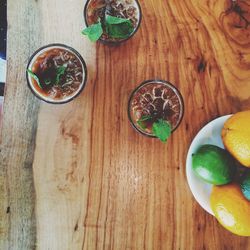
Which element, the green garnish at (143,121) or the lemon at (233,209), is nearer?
the lemon at (233,209)

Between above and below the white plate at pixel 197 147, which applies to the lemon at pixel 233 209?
below

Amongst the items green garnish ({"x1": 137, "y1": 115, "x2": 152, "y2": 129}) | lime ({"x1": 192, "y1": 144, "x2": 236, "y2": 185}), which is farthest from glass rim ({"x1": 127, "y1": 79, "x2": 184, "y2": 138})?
lime ({"x1": 192, "y1": 144, "x2": 236, "y2": 185})

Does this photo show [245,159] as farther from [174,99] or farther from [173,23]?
[173,23]

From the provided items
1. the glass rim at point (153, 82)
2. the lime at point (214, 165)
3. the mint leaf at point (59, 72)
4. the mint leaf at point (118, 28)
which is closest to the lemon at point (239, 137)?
the lime at point (214, 165)

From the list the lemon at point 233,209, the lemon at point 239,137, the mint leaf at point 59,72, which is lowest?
the lemon at point 233,209

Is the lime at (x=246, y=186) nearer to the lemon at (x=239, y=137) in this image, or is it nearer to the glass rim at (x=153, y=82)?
the lemon at (x=239, y=137)

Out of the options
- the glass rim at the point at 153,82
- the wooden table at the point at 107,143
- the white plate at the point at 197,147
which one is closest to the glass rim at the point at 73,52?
the wooden table at the point at 107,143

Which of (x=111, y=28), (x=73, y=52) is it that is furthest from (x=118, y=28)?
(x=73, y=52)
